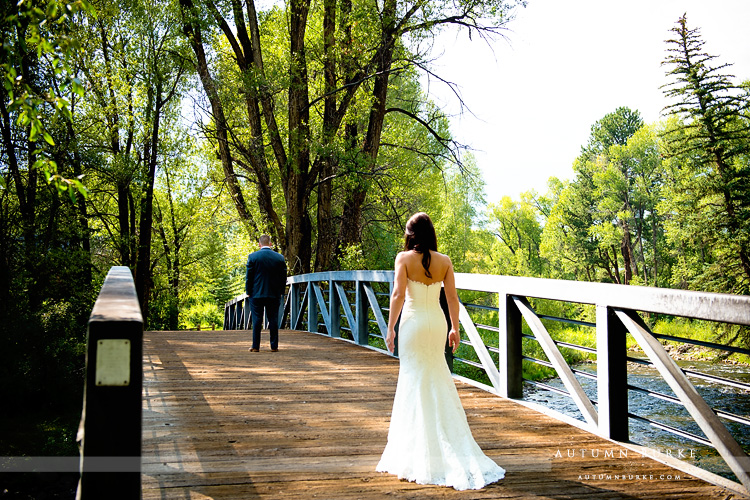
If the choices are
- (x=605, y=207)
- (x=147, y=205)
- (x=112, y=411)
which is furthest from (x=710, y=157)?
(x=112, y=411)

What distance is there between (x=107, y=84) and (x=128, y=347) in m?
20.9

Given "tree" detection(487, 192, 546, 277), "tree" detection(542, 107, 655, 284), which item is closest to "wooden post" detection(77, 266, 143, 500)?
"tree" detection(542, 107, 655, 284)

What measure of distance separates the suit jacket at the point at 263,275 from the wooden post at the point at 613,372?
222 inches

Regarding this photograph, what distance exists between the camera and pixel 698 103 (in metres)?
30.8

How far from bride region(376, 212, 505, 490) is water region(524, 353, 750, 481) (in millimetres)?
9821

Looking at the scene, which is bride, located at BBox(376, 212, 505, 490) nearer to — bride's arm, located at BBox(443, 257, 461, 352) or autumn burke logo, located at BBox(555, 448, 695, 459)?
bride's arm, located at BBox(443, 257, 461, 352)

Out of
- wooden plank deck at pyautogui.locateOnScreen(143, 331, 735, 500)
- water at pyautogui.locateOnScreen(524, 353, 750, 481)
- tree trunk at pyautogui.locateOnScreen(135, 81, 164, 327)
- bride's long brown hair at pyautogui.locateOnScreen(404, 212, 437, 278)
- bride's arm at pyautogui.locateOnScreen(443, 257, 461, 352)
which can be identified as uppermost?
tree trunk at pyautogui.locateOnScreen(135, 81, 164, 327)

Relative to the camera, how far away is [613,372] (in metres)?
4.12

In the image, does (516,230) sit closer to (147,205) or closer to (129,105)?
(147,205)

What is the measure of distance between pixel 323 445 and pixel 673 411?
17.1 m

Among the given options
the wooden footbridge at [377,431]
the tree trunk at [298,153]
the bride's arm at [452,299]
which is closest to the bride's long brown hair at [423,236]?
the bride's arm at [452,299]

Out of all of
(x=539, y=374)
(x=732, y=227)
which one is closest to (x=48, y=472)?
(x=539, y=374)

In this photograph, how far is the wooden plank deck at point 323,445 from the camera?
3.29 metres

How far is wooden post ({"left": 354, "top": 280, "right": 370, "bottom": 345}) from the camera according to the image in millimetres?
9252
